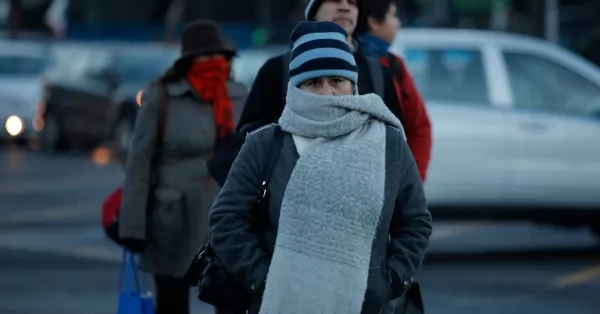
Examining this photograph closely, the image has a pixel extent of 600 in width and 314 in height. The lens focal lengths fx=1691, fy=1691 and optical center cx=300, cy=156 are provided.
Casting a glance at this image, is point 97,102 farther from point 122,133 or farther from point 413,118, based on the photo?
point 413,118

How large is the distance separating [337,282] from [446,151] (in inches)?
319

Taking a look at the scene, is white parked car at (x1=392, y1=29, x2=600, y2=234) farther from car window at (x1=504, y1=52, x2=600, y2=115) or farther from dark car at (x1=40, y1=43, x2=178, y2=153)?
dark car at (x1=40, y1=43, x2=178, y2=153)

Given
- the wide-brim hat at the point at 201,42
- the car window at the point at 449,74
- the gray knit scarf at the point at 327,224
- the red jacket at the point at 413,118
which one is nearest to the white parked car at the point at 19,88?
the car window at the point at 449,74

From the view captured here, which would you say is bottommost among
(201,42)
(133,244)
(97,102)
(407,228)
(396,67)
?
(133,244)

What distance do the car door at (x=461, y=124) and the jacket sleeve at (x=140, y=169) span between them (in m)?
5.39

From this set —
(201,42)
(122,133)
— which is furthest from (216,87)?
(122,133)

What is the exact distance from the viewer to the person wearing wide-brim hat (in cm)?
707

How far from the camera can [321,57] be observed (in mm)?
4559

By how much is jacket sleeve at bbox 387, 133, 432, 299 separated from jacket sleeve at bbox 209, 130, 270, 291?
1.16 feet

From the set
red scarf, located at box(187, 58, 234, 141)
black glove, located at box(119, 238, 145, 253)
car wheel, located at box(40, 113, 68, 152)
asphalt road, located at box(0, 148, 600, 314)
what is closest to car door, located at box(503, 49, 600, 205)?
asphalt road, located at box(0, 148, 600, 314)

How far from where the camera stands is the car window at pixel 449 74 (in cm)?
1251

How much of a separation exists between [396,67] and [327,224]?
2539 mm

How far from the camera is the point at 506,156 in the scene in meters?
12.5

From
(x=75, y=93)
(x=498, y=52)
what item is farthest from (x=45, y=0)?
(x=498, y=52)
